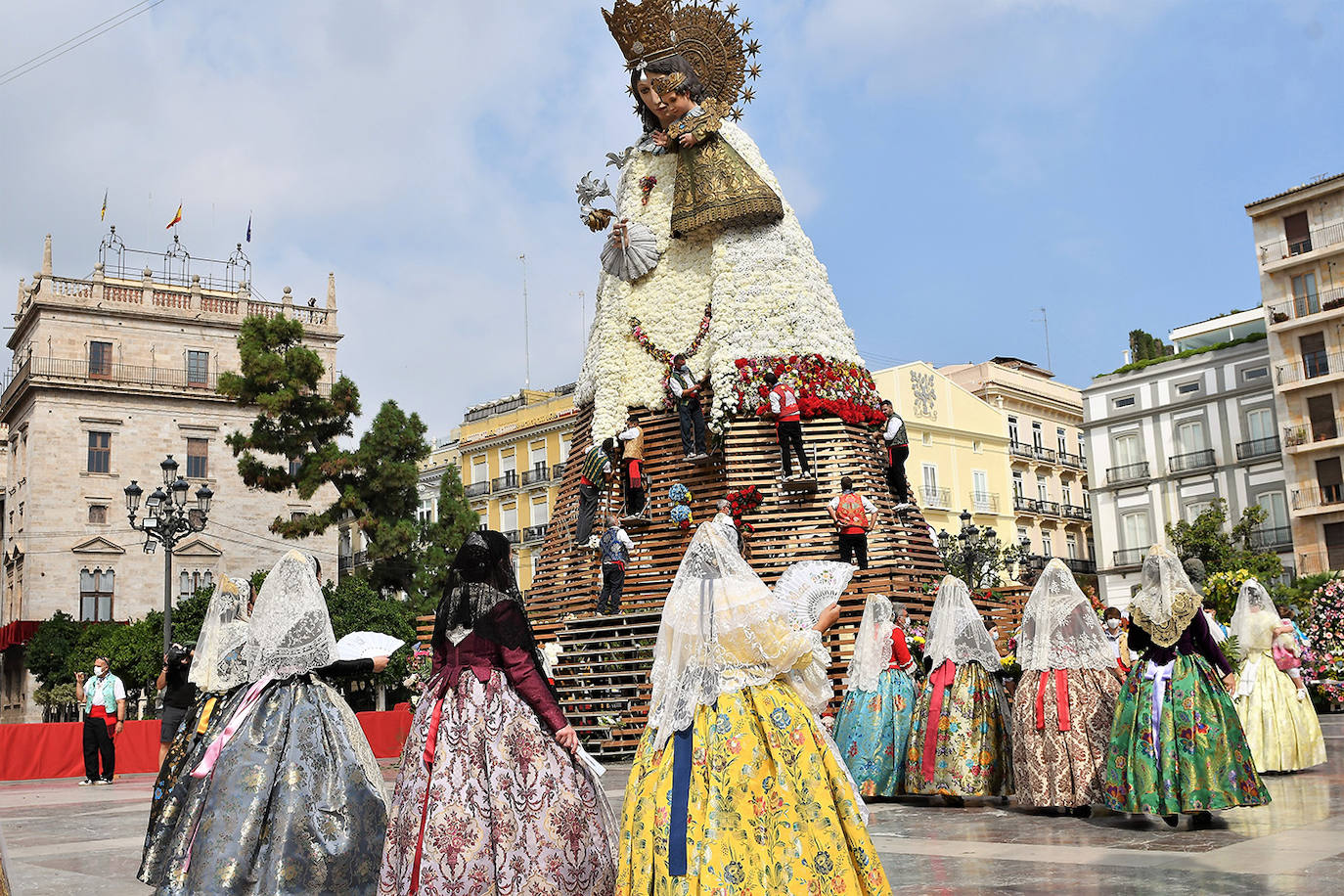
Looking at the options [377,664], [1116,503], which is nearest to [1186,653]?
[377,664]

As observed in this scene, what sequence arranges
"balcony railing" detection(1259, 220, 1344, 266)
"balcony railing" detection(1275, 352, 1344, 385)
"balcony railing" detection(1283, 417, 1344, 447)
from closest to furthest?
"balcony railing" detection(1275, 352, 1344, 385)
"balcony railing" detection(1283, 417, 1344, 447)
"balcony railing" detection(1259, 220, 1344, 266)

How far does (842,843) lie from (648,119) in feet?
47.0

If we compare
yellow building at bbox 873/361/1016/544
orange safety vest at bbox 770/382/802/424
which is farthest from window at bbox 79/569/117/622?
orange safety vest at bbox 770/382/802/424

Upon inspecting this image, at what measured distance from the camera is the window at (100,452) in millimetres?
46406

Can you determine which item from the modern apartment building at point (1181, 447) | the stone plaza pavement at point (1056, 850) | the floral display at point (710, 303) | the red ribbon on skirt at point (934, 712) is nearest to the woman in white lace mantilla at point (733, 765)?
the stone plaza pavement at point (1056, 850)

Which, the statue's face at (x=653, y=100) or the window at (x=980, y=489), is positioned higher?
the statue's face at (x=653, y=100)

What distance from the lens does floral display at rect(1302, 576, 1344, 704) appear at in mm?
19375

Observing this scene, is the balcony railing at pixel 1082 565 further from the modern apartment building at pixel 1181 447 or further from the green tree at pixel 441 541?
the green tree at pixel 441 541

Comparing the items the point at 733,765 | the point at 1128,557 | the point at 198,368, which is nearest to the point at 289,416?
the point at 198,368

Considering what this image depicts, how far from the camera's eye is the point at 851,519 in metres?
14.8

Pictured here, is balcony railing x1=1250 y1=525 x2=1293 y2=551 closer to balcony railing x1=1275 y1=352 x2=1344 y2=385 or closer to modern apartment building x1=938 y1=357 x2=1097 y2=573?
balcony railing x1=1275 y1=352 x2=1344 y2=385

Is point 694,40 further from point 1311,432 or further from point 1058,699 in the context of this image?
point 1311,432

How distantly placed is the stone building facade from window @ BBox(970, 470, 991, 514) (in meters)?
25.6

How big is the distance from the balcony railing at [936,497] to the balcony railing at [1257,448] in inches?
405
